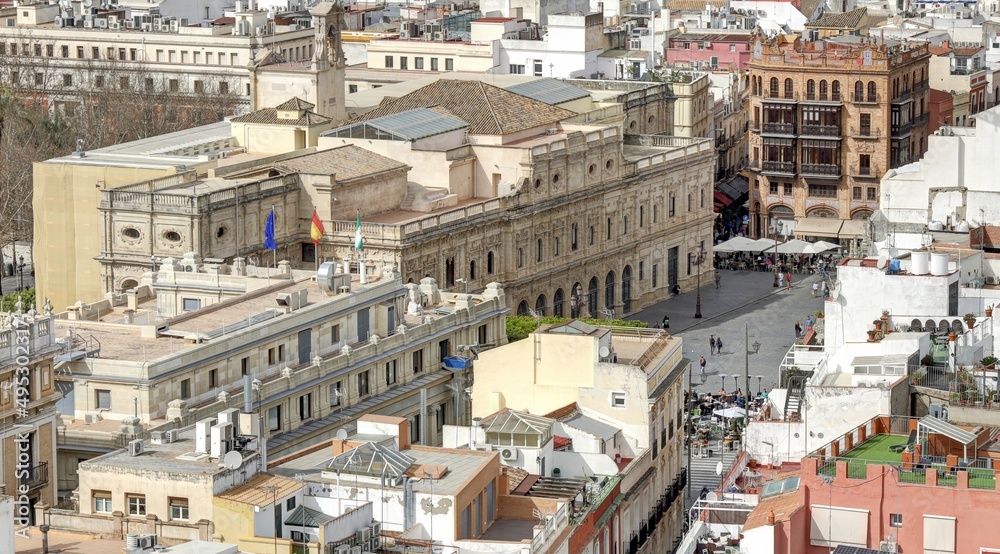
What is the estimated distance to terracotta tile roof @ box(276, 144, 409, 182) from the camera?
5728 inches

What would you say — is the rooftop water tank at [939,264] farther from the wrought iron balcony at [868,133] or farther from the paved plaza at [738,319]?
the wrought iron balcony at [868,133]

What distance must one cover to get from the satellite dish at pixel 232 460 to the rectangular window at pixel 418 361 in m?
36.0

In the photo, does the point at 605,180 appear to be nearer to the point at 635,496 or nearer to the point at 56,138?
the point at 56,138

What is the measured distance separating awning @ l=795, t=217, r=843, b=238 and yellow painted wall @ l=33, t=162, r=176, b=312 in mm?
55891

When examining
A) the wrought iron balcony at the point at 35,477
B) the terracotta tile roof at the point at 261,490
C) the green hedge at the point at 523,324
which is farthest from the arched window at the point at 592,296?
the terracotta tile roof at the point at 261,490

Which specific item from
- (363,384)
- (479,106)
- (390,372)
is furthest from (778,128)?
(363,384)


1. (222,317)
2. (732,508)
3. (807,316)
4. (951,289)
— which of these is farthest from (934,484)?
(807,316)

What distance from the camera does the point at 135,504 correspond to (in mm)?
80125

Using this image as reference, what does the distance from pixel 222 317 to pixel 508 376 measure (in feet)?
46.0

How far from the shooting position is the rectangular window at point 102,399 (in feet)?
326

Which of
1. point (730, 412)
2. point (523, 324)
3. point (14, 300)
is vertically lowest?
point (730, 412)

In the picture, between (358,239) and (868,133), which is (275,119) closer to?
(358,239)

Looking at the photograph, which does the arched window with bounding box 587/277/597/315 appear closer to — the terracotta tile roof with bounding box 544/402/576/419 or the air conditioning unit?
the terracotta tile roof with bounding box 544/402/576/419

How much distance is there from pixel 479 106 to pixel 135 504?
83011mm
